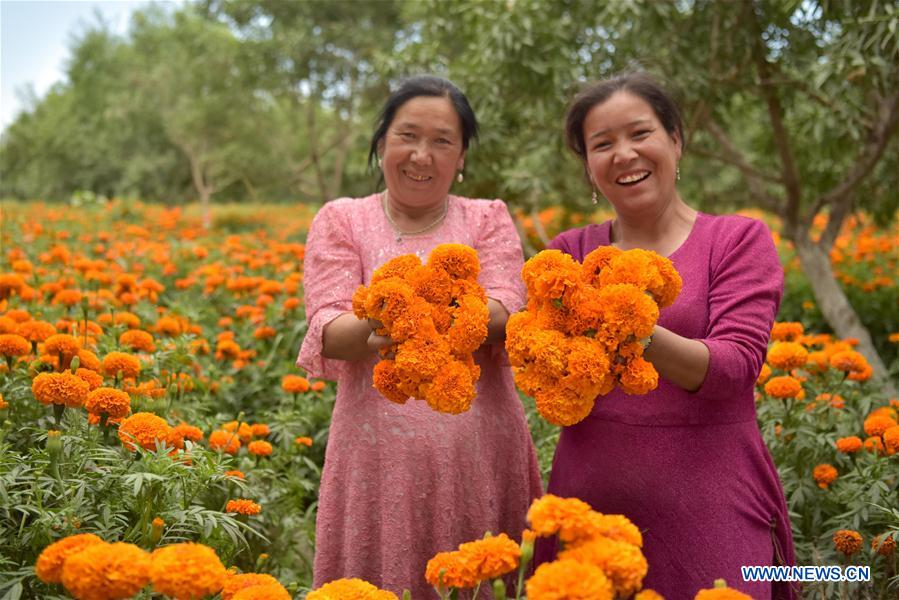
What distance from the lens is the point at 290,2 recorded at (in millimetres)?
11961

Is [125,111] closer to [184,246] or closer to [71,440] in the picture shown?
[184,246]

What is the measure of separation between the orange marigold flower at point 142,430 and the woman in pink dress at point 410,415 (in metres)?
0.39

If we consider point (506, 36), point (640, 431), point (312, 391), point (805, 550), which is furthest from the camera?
point (506, 36)

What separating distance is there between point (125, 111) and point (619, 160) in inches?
766

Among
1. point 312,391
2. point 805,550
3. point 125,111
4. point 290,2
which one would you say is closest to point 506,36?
Answer: point 312,391

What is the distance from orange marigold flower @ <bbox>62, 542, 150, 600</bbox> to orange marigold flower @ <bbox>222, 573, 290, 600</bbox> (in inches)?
9.7

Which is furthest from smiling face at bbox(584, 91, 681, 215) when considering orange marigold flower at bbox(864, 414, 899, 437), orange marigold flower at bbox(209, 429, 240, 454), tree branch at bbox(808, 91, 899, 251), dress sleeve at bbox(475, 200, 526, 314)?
tree branch at bbox(808, 91, 899, 251)

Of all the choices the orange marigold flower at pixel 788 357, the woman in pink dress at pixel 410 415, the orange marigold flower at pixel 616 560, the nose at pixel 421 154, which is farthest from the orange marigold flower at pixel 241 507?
the orange marigold flower at pixel 788 357

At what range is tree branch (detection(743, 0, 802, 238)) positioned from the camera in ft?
16.1

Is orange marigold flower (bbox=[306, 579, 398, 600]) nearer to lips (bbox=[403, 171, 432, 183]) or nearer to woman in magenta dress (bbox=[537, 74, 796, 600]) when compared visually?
woman in magenta dress (bbox=[537, 74, 796, 600])

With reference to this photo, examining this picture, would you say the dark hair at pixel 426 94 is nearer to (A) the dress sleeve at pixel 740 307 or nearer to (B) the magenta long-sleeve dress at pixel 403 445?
(B) the magenta long-sleeve dress at pixel 403 445

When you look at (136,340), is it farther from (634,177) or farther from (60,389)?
(634,177)

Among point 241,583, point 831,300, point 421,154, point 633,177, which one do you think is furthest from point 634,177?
point 831,300

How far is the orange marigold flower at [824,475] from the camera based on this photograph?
8.14 ft
